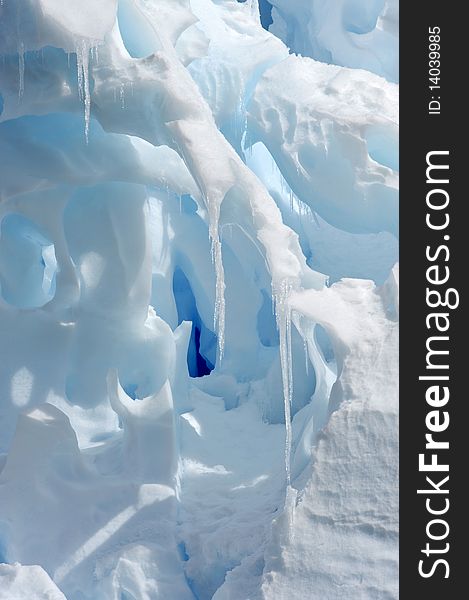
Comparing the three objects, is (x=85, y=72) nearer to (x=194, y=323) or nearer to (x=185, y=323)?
(x=185, y=323)

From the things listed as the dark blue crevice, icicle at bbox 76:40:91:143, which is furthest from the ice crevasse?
the dark blue crevice

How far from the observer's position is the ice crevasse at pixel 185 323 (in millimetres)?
3344

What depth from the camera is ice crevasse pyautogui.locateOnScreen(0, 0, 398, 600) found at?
11.0ft

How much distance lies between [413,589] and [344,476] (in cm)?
50

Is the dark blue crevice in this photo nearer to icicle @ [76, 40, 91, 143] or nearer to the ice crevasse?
the ice crevasse

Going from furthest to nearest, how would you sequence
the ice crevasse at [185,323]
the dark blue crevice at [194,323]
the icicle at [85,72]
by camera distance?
the dark blue crevice at [194,323] < the icicle at [85,72] < the ice crevasse at [185,323]

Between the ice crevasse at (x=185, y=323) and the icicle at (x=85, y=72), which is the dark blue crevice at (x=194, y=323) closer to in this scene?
the ice crevasse at (x=185, y=323)

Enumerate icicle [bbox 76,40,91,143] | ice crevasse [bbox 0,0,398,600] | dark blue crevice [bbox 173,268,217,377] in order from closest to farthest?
ice crevasse [bbox 0,0,398,600]
icicle [bbox 76,40,91,143]
dark blue crevice [bbox 173,268,217,377]

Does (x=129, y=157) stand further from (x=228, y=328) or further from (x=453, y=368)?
(x=453, y=368)

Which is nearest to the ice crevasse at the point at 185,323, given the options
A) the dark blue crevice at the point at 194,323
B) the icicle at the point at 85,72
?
the icicle at the point at 85,72

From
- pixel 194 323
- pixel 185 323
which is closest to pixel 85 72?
pixel 185 323

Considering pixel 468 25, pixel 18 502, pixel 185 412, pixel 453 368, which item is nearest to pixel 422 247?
pixel 453 368

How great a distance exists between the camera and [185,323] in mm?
4820

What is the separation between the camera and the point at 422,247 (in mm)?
3549
